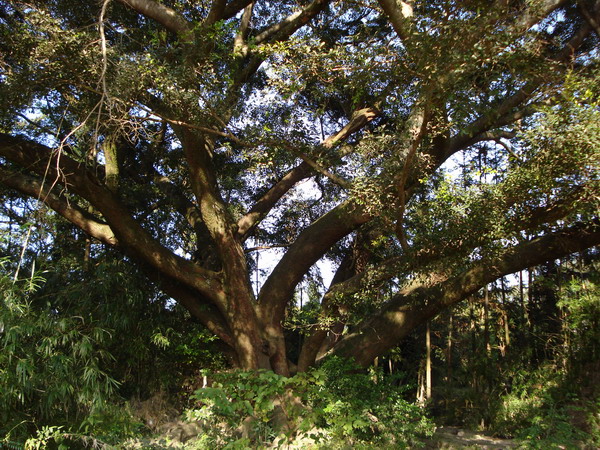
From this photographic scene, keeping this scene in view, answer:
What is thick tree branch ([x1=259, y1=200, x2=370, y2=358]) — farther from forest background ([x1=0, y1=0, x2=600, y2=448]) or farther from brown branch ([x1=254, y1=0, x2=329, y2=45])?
brown branch ([x1=254, y1=0, x2=329, y2=45])

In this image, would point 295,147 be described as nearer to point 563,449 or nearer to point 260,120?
point 260,120

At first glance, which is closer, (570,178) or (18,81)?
Answer: (570,178)

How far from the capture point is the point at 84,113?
5316mm

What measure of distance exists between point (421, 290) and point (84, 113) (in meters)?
4.40

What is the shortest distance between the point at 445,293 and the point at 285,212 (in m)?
3.45

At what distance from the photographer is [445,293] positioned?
6.20 metres

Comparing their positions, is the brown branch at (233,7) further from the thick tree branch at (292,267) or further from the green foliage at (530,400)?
the green foliage at (530,400)

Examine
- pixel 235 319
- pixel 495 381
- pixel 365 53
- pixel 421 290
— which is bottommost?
pixel 495 381

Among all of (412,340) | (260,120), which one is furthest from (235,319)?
(412,340)

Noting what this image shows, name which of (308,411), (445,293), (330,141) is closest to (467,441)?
(445,293)

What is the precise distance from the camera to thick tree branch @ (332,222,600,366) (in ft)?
17.5

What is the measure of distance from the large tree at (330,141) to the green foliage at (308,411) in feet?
2.76

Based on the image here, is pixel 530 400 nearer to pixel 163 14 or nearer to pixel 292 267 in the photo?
pixel 292 267

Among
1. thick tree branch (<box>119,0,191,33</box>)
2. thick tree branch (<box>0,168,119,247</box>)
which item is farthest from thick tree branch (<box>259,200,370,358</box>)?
thick tree branch (<box>119,0,191,33</box>)
